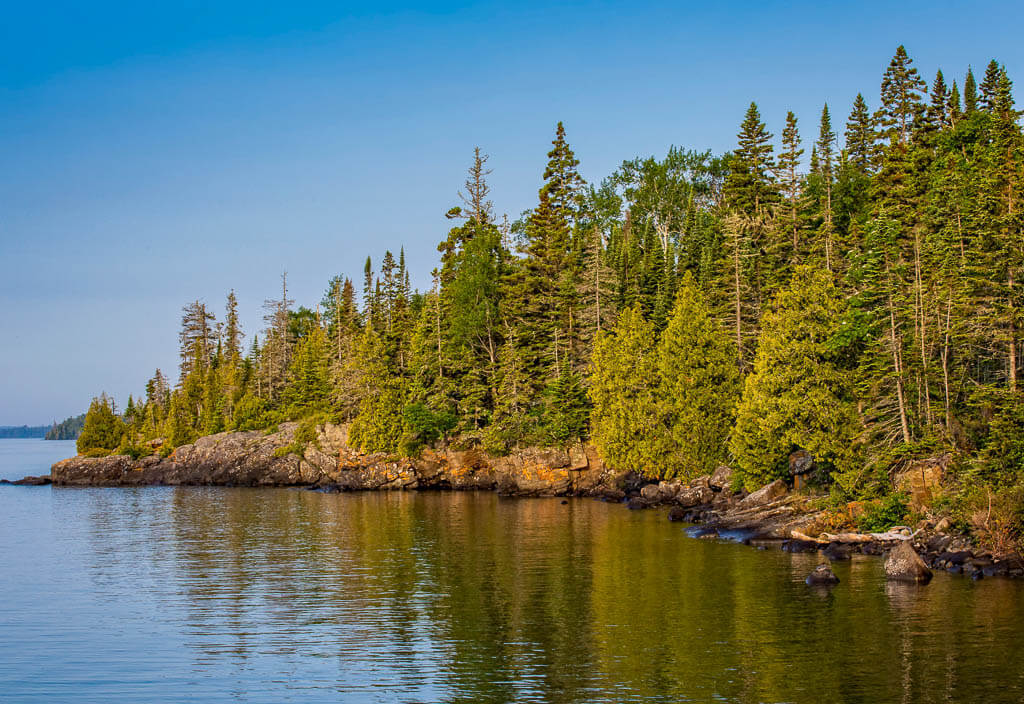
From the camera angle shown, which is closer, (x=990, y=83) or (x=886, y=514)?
(x=886, y=514)

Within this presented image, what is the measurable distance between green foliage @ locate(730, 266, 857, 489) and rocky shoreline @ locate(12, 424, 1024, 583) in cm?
270

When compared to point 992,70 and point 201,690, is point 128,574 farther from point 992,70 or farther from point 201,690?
point 992,70

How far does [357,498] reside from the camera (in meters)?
76.1

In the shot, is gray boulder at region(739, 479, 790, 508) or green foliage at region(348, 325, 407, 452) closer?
gray boulder at region(739, 479, 790, 508)

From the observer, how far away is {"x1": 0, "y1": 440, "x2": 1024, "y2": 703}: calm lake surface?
2136cm

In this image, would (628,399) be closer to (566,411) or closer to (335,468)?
(566,411)

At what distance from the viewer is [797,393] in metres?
48.4

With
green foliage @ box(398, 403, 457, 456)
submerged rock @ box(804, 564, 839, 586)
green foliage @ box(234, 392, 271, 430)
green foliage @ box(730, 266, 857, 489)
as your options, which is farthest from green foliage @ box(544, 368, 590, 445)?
green foliage @ box(234, 392, 271, 430)

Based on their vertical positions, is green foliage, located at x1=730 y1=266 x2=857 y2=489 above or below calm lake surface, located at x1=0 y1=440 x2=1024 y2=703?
above

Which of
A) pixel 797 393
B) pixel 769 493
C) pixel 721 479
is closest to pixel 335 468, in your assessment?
pixel 721 479

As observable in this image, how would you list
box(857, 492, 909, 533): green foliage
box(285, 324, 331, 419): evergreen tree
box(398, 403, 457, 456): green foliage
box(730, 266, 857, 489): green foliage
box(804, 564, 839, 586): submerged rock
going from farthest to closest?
box(285, 324, 331, 419): evergreen tree
box(398, 403, 457, 456): green foliage
box(730, 266, 857, 489): green foliage
box(857, 492, 909, 533): green foliage
box(804, 564, 839, 586): submerged rock

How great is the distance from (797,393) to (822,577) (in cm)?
1779

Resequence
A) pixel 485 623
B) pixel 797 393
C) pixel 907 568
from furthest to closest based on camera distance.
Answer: pixel 797 393
pixel 907 568
pixel 485 623

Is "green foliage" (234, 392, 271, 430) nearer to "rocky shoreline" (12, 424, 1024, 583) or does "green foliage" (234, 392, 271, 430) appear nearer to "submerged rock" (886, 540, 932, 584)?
"rocky shoreline" (12, 424, 1024, 583)
